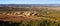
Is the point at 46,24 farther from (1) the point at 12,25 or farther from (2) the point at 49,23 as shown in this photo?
(1) the point at 12,25

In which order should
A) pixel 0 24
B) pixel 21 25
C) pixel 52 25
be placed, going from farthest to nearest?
pixel 0 24, pixel 21 25, pixel 52 25

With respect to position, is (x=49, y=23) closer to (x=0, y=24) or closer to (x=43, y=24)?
(x=43, y=24)

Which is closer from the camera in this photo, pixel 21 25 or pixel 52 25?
pixel 52 25

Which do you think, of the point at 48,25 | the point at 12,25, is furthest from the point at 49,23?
the point at 12,25

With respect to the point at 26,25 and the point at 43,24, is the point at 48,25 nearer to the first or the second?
the point at 43,24

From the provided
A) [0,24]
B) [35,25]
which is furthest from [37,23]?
[0,24]

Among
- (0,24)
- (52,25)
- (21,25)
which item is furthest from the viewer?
(0,24)

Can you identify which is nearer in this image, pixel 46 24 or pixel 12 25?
pixel 46 24

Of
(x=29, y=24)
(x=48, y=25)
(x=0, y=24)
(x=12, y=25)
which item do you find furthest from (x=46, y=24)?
(x=0, y=24)
